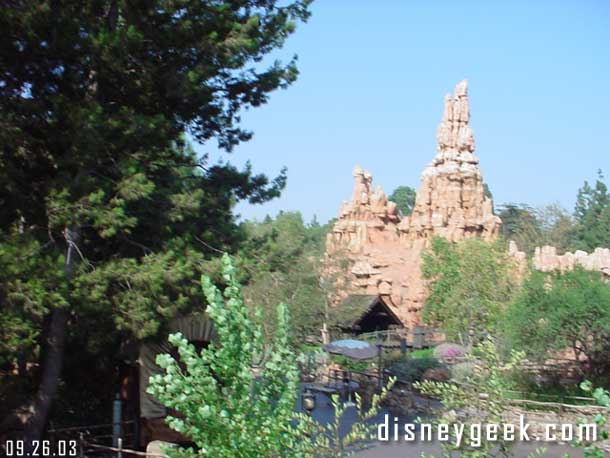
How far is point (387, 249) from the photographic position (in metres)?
46.4

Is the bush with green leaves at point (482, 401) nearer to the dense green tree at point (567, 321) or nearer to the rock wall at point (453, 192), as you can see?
the dense green tree at point (567, 321)

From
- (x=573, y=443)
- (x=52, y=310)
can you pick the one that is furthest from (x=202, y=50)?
(x=573, y=443)

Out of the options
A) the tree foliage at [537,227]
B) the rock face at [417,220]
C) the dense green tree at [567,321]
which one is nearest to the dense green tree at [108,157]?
the dense green tree at [567,321]

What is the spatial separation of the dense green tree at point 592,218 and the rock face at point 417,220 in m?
17.2

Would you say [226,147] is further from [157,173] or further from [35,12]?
[35,12]

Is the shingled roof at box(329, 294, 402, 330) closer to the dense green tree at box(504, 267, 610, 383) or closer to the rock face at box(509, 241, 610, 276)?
the rock face at box(509, 241, 610, 276)

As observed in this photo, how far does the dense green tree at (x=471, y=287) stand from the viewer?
3278cm

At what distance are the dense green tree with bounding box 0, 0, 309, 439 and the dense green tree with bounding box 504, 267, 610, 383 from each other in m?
11.5

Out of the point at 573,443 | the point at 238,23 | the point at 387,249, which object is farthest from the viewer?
the point at 387,249

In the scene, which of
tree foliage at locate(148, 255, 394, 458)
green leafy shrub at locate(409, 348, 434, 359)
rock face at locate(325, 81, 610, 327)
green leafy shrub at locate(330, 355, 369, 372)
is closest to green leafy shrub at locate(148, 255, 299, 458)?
tree foliage at locate(148, 255, 394, 458)

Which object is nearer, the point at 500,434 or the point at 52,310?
the point at 500,434

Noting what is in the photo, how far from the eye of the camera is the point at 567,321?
20969 mm

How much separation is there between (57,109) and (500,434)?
25.3 feet

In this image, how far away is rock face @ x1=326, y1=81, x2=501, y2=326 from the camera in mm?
42719
